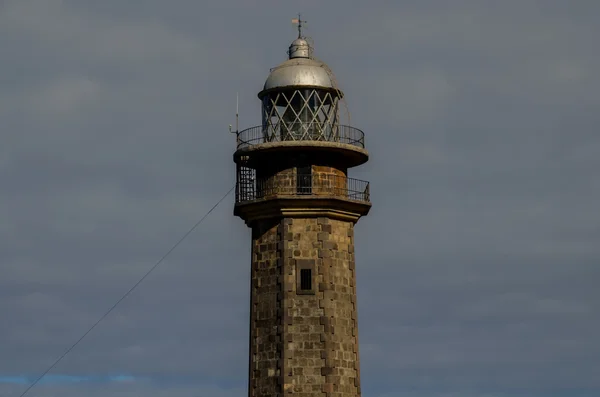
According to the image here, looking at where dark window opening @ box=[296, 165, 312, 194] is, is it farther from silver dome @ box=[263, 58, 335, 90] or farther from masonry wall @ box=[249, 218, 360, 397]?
silver dome @ box=[263, 58, 335, 90]

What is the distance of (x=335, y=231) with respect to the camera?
259ft

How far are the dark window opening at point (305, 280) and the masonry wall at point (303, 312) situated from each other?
0.16 meters

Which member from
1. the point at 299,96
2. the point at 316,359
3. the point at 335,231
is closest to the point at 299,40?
the point at 299,96

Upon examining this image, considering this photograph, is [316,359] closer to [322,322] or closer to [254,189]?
[322,322]

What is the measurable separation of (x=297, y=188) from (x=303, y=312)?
5539mm

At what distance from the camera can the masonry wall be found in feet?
251

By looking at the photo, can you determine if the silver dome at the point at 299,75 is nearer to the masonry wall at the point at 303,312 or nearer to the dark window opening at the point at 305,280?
the masonry wall at the point at 303,312

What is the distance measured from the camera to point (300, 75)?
79500 millimetres

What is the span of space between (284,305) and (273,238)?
3.18 m

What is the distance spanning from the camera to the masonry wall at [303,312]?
251 feet

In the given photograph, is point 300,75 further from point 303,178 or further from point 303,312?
point 303,312

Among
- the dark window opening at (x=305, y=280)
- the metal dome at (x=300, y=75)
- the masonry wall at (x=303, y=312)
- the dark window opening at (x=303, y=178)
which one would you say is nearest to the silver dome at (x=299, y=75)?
the metal dome at (x=300, y=75)

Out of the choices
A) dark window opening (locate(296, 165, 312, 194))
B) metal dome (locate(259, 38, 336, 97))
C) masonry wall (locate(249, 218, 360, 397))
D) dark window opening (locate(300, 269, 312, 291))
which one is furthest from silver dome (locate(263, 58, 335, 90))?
dark window opening (locate(300, 269, 312, 291))

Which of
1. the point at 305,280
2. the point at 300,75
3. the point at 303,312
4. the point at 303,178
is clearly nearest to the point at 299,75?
the point at 300,75
